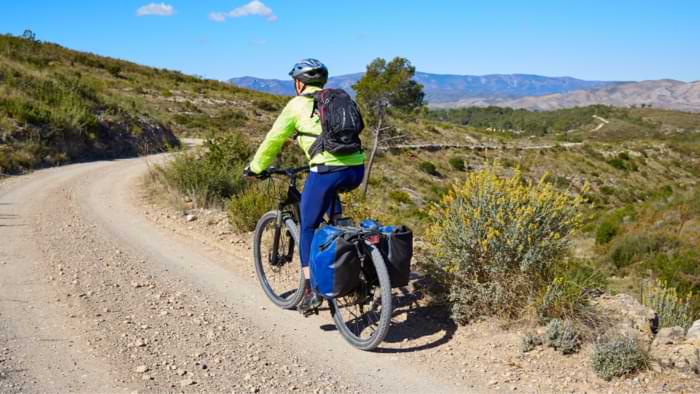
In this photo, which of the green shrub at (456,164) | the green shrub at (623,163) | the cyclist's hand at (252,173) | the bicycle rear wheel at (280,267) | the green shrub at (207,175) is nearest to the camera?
the cyclist's hand at (252,173)

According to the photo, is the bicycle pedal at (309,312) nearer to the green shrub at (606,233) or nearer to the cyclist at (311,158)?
the cyclist at (311,158)

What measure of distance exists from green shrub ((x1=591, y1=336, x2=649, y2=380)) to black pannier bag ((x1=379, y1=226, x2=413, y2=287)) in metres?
1.51

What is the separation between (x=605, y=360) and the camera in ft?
12.3

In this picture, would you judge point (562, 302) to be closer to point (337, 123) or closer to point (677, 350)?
point (677, 350)

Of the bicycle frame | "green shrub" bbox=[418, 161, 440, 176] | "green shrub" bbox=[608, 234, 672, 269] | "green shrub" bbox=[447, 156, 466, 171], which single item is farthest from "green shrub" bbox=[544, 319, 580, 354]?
"green shrub" bbox=[447, 156, 466, 171]

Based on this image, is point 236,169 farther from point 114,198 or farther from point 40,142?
point 40,142

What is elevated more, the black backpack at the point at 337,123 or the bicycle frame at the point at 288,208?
the black backpack at the point at 337,123

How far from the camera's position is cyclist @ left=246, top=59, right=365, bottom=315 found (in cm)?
431

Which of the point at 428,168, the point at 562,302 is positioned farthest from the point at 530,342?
the point at 428,168

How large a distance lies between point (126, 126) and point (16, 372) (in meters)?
17.8

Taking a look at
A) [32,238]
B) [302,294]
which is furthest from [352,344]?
[32,238]

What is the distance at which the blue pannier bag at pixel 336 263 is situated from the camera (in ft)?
13.4

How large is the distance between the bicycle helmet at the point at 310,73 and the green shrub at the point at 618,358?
301cm

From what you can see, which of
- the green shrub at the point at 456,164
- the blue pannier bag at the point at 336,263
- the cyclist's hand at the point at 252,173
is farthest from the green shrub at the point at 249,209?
the green shrub at the point at 456,164
